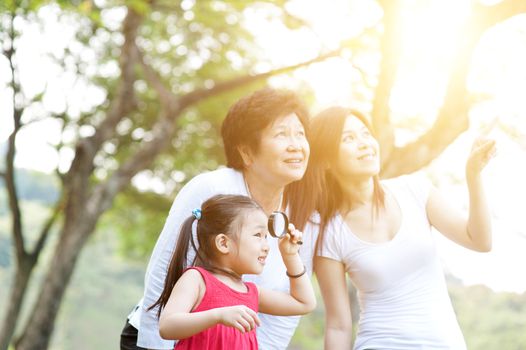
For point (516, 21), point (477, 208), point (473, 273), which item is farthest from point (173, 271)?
point (473, 273)

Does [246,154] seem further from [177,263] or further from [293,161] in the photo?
[177,263]

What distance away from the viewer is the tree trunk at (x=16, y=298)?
11.3 metres

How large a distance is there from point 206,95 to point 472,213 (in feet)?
25.6

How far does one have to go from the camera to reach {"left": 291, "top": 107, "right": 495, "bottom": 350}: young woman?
317cm

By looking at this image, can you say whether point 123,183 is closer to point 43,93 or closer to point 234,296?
point 43,93

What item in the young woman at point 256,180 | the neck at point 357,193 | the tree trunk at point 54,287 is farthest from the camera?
the tree trunk at point 54,287

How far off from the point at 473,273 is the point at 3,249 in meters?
30.9

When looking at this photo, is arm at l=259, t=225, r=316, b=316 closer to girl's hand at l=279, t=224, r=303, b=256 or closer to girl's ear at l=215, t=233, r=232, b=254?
girl's hand at l=279, t=224, r=303, b=256

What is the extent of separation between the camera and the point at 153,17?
13617 mm

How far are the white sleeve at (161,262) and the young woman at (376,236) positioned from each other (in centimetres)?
55

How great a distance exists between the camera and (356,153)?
3.32 m

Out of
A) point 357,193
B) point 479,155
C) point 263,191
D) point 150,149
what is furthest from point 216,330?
point 150,149

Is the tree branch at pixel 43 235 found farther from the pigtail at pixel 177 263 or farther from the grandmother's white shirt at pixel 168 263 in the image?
the pigtail at pixel 177 263

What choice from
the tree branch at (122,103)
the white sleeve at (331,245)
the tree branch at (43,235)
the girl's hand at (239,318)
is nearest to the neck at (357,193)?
the white sleeve at (331,245)
